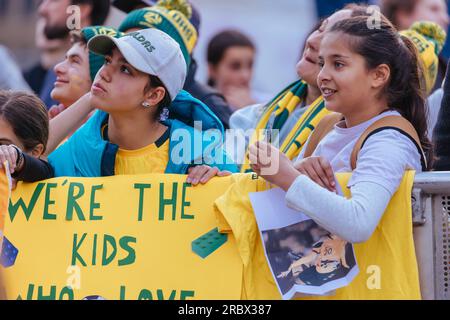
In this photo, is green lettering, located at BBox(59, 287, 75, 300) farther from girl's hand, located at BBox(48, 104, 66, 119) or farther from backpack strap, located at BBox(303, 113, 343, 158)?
girl's hand, located at BBox(48, 104, 66, 119)

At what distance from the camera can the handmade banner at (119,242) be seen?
4.59 meters

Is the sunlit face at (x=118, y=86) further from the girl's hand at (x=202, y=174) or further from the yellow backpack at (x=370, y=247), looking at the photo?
the yellow backpack at (x=370, y=247)

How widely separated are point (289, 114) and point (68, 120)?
4.08 ft

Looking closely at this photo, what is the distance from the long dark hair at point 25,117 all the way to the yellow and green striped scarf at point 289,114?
1.17 m

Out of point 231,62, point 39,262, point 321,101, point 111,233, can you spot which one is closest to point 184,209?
point 111,233

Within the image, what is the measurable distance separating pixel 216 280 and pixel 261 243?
0.78 ft

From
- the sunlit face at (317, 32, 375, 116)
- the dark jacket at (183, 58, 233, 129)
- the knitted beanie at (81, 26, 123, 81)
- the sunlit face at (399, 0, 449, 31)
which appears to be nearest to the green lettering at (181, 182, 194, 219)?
the sunlit face at (317, 32, 375, 116)

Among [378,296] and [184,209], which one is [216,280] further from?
[378,296]

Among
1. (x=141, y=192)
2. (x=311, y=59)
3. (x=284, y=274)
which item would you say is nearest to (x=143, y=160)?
(x=141, y=192)

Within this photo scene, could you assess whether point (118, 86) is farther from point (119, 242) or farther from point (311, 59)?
point (311, 59)

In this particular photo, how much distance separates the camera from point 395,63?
4.75 m

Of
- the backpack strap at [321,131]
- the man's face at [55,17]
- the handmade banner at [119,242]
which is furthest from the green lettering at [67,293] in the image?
the man's face at [55,17]

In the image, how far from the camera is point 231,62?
971cm

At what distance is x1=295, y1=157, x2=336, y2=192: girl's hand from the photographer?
4.42 metres
